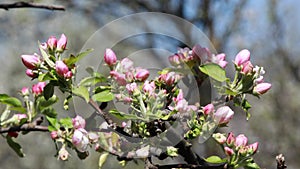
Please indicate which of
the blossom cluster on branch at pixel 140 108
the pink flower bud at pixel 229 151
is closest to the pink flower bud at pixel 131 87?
the blossom cluster on branch at pixel 140 108

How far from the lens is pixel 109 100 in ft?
3.27

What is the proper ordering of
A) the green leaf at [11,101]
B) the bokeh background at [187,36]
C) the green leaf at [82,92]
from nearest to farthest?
the green leaf at [82,92]
the green leaf at [11,101]
the bokeh background at [187,36]

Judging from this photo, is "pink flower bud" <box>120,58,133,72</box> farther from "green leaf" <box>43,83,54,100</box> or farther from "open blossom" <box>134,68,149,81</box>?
"green leaf" <box>43,83,54,100</box>

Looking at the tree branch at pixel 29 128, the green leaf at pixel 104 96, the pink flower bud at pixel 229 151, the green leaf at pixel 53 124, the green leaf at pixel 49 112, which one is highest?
the green leaf at pixel 104 96

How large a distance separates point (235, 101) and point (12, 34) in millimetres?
7792

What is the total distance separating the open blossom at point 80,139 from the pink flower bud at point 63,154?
3 centimetres

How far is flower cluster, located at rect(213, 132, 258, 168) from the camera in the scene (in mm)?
1001

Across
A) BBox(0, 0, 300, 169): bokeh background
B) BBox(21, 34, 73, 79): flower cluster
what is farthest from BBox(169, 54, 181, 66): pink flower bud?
BBox(0, 0, 300, 169): bokeh background

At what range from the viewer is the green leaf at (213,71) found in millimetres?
983

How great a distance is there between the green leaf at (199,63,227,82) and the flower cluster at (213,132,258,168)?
12cm

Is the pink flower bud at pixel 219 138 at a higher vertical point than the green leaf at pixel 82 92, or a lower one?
lower

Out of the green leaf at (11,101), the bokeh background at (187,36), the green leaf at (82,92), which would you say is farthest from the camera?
the bokeh background at (187,36)

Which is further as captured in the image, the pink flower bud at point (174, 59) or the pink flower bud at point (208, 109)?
the pink flower bud at point (174, 59)

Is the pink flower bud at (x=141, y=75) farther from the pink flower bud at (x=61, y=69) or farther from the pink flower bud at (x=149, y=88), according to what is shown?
the pink flower bud at (x=61, y=69)
